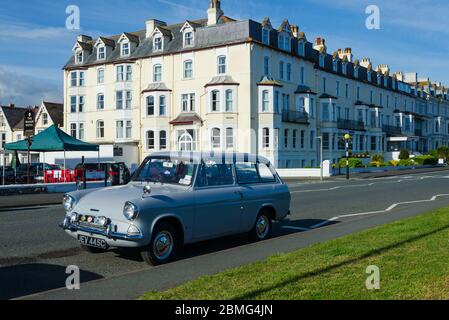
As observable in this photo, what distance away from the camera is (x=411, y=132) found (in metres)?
76.8

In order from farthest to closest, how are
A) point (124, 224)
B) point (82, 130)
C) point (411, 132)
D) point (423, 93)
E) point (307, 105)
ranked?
point (423, 93)
point (411, 132)
point (82, 130)
point (307, 105)
point (124, 224)

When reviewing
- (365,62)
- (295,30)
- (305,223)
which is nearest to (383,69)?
(365,62)

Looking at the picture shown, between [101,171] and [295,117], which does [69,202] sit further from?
[295,117]

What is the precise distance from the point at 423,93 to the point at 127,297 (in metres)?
91.4

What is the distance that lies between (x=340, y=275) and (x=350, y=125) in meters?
53.6

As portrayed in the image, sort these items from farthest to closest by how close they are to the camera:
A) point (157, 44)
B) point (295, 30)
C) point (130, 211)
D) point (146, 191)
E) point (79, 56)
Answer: point (79, 56) → point (295, 30) → point (157, 44) → point (146, 191) → point (130, 211)

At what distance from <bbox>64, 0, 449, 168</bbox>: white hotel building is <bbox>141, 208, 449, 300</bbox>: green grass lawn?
34161 mm

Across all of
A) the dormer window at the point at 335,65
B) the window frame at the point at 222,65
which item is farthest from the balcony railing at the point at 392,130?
the window frame at the point at 222,65

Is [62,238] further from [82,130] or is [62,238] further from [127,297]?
[82,130]

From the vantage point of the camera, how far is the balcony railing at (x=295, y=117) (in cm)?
4569

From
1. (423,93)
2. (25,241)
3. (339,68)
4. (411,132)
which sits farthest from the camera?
(423,93)

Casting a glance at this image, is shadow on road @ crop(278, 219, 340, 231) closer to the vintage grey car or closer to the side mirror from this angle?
the vintage grey car

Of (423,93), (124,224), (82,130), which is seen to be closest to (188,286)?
(124,224)

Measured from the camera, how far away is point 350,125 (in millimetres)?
58156
